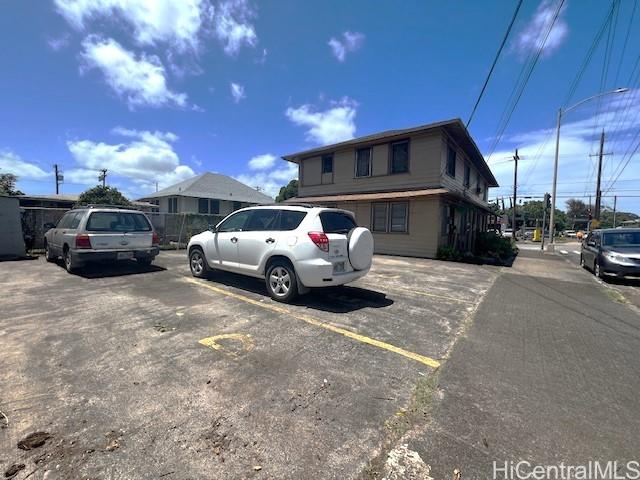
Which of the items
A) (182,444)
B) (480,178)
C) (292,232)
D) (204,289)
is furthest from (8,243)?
(480,178)

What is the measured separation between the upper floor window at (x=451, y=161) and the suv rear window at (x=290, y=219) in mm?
12004

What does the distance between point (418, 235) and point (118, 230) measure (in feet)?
37.5

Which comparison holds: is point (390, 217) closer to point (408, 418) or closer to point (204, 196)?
point (408, 418)

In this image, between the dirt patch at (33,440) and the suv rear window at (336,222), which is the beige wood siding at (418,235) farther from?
the dirt patch at (33,440)

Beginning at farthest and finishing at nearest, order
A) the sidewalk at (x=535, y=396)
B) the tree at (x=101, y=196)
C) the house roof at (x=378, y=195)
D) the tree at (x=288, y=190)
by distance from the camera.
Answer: the tree at (x=288, y=190)
the tree at (x=101, y=196)
the house roof at (x=378, y=195)
the sidewalk at (x=535, y=396)

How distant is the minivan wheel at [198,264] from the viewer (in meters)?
7.59

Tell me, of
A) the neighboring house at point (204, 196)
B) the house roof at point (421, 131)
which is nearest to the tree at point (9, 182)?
the neighboring house at point (204, 196)

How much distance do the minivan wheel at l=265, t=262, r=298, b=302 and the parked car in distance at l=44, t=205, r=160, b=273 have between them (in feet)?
14.9

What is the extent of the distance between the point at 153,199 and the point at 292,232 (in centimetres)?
3318

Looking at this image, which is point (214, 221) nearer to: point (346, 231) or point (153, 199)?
point (346, 231)

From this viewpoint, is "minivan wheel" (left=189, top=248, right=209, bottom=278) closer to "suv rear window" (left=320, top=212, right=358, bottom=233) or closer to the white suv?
the white suv

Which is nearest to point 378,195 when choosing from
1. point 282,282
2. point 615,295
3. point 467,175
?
point 467,175

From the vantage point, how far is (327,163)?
60.8 feet

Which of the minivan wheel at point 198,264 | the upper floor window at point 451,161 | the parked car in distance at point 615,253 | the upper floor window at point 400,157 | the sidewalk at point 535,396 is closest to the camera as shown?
the sidewalk at point 535,396
